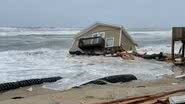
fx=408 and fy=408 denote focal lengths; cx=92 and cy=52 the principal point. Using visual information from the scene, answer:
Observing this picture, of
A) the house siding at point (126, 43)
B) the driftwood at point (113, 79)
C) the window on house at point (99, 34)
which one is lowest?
the driftwood at point (113, 79)

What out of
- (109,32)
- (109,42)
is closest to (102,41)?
(109,42)

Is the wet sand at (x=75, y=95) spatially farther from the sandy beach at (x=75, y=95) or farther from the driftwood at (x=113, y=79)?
the driftwood at (x=113, y=79)

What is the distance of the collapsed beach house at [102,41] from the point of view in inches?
1242

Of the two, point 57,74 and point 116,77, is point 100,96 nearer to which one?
point 116,77

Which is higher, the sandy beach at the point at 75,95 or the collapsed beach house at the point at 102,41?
the collapsed beach house at the point at 102,41

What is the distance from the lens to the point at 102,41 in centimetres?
3156

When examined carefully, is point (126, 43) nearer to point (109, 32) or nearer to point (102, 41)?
point (109, 32)

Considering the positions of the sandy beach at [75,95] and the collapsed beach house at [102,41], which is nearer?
the sandy beach at [75,95]

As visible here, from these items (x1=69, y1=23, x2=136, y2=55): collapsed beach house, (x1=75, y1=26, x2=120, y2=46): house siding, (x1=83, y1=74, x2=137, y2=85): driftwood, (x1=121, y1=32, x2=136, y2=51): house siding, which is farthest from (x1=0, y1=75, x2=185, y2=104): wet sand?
(x1=121, y1=32, x2=136, y2=51): house siding

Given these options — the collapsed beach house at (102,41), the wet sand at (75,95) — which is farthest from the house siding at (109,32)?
the wet sand at (75,95)

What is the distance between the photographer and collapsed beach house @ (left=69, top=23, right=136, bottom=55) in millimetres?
31545

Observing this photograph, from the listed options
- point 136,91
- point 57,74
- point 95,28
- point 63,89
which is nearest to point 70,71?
point 57,74

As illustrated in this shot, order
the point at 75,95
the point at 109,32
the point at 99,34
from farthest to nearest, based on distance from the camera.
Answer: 1. the point at 99,34
2. the point at 109,32
3. the point at 75,95

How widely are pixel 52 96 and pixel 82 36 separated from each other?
22.0 meters
